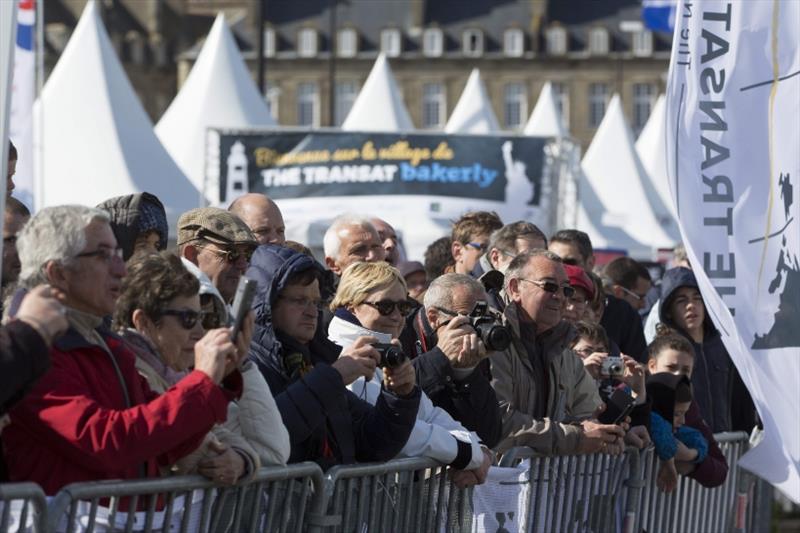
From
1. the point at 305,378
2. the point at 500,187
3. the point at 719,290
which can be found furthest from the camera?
the point at 500,187

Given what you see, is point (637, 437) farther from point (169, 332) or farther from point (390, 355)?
point (169, 332)

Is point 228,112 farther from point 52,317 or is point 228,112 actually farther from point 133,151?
point 52,317

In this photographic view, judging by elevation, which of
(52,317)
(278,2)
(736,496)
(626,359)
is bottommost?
(736,496)

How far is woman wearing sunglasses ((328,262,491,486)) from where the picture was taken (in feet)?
17.8

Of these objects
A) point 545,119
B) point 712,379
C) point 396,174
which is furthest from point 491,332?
point 545,119

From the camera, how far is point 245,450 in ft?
14.7

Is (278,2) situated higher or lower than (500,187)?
higher

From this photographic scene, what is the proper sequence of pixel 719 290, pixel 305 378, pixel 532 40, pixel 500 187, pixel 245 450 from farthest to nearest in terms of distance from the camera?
pixel 532 40
pixel 500 187
pixel 719 290
pixel 305 378
pixel 245 450

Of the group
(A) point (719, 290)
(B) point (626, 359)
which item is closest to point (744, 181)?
(A) point (719, 290)

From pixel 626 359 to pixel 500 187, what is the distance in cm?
1647

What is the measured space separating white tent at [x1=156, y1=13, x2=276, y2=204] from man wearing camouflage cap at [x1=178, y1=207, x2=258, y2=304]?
63.6 ft

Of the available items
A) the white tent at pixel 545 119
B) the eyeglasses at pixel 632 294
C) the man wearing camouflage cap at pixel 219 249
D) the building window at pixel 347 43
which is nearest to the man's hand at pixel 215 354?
the man wearing camouflage cap at pixel 219 249

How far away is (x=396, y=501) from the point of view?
17.5ft

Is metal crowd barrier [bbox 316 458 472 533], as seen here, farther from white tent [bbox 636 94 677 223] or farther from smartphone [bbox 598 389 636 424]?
white tent [bbox 636 94 677 223]
